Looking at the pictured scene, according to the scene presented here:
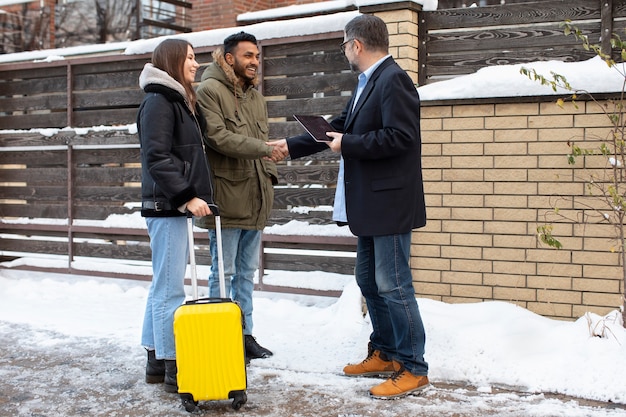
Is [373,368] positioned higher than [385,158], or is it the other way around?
[385,158]

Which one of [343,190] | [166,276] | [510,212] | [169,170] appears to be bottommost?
[166,276]

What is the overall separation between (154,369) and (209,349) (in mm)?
811

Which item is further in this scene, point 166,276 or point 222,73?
point 222,73

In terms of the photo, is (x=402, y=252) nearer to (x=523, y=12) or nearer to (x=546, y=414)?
(x=546, y=414)

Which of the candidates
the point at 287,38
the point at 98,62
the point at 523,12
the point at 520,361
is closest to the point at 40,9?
the point at 98,62

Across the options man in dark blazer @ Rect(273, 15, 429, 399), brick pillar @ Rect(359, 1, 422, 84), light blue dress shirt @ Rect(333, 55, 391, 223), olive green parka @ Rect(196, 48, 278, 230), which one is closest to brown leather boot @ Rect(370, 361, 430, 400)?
man in dark blazer @ Rect(273, 15, 429, 399)

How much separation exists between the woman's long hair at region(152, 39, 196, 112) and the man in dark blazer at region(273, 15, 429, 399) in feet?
2.97

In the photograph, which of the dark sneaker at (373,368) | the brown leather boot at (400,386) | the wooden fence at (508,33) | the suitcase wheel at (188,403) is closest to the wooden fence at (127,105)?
the wooden fence at (508,33)

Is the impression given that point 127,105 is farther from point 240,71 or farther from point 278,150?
point 278,150

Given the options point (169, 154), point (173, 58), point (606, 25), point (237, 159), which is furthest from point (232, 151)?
point (606, 25)

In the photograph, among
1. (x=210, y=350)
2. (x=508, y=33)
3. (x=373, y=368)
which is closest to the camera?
(x=210, y=350)

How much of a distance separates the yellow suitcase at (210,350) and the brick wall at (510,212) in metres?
2.02

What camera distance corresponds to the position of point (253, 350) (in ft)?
16.4

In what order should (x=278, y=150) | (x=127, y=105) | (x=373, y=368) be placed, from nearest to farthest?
(x=373, y=368)
(x=278, y=150)
(x=127, y=105)
